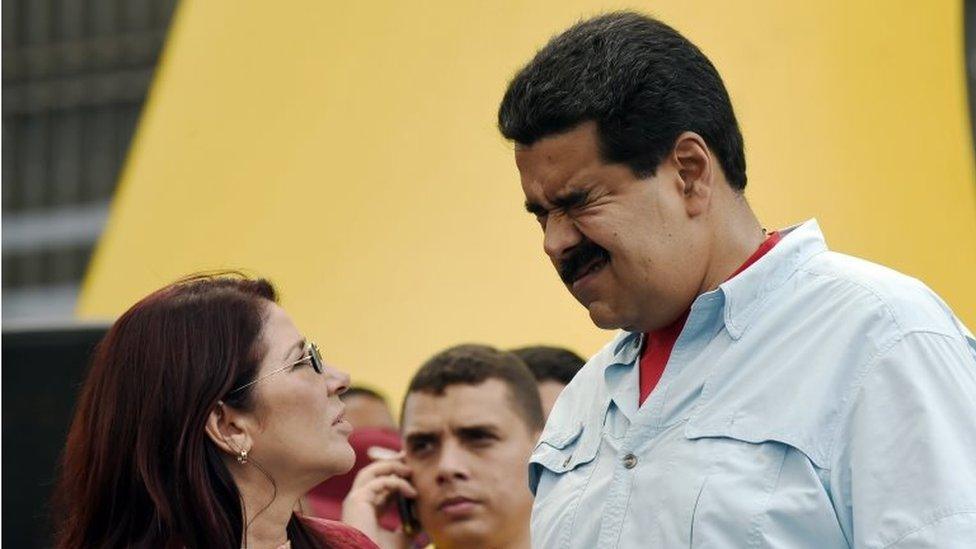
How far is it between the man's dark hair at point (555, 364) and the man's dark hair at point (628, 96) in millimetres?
1994

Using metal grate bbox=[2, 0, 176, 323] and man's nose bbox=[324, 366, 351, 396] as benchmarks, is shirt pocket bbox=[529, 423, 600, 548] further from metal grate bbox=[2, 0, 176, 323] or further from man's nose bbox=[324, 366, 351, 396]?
metal grate bbox=[2, 0, 176, 323]

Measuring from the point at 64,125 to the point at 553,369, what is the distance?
6.15 metres

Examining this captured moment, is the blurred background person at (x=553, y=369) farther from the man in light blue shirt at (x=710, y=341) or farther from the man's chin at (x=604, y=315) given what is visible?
the man's chin at (x=604, y=315)

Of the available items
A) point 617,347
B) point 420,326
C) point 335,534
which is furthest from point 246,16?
A: point 617,347

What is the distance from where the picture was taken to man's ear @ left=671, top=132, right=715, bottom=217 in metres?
2.07

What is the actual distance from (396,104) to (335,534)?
2094 millimetres

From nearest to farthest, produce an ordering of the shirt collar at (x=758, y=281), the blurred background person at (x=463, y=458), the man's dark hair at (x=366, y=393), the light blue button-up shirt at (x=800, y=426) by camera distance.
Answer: the light blue button-up shirt at (x=800, y=426) → the shirt collar at (x=758, y=281) → the blurred background person at (x=463, y=458) → the man's dark hair at (x=366, y=393)

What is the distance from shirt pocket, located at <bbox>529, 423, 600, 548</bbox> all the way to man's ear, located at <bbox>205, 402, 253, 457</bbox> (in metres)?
0.48

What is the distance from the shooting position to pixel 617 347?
234cm

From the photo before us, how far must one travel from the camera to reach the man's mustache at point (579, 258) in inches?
81.8

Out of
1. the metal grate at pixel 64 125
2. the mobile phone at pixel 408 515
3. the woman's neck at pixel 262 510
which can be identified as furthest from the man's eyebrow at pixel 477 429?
the metal grate at pixel 64 125

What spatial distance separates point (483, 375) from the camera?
12.3 feet

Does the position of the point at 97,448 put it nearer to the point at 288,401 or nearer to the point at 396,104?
the point at 288,401

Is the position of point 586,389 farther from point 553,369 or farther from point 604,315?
point 553,369
